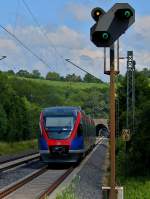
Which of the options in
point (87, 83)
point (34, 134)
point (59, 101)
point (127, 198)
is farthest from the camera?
point (87, 83)

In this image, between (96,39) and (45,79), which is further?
(45,79)

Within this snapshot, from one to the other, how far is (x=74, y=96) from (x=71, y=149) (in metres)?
126

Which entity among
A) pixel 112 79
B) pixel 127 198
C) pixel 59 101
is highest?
pixel 59 101

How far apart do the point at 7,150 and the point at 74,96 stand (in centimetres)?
9659

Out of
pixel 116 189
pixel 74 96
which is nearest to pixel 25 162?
pixel 116 189

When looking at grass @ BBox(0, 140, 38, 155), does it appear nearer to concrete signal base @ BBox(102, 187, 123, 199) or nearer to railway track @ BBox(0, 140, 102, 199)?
railway track @ BBox(0, 140, 102, 199)

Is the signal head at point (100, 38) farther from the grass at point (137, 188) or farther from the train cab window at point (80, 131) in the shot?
the train cab window at point (80, 131)

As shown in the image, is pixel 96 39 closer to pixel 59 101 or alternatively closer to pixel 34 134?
pixel 34 134

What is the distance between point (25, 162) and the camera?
38062 millimetres

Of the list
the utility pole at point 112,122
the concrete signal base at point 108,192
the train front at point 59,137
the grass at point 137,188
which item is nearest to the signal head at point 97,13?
the utility pole at point 112,122

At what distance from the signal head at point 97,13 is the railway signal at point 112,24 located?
0.24 ft

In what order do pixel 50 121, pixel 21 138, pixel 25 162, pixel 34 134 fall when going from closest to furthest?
pixel 50 121 < pixel 25 162 < pixel 21 138 < pixel 34 134

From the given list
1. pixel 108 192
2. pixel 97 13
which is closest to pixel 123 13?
pixel 97 13

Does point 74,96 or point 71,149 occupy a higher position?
point 74,96
